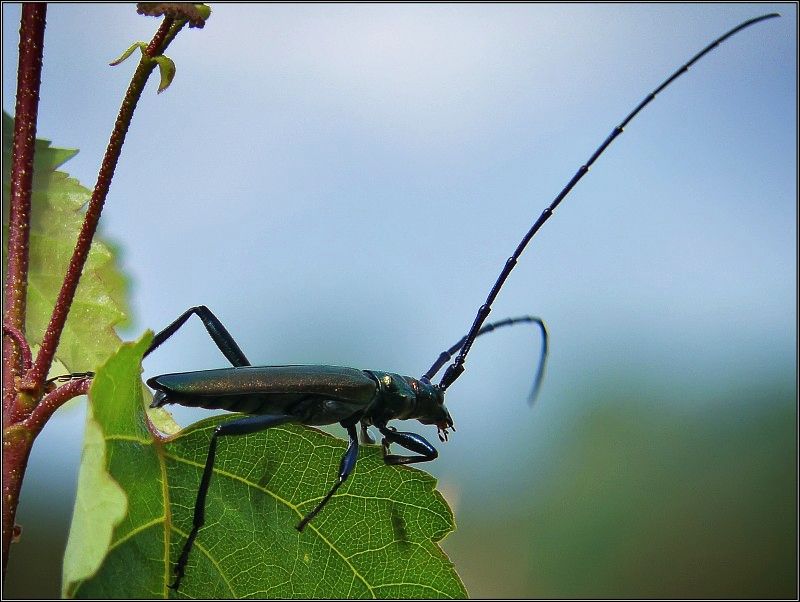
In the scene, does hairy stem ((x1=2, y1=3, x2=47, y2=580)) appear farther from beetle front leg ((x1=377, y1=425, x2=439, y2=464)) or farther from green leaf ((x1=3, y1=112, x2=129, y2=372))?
beetle front leg ((x1=377, y1=425, x2=439, y2=464))

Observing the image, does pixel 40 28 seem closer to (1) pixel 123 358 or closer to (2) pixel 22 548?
(1) pixel 123 358

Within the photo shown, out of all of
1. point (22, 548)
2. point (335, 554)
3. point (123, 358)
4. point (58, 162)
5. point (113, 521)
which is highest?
point (58, 162)

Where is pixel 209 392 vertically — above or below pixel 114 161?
below

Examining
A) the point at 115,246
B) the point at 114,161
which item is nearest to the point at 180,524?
the point at 114,161

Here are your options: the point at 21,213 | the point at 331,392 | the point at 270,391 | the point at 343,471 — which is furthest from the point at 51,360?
the point at 331,392

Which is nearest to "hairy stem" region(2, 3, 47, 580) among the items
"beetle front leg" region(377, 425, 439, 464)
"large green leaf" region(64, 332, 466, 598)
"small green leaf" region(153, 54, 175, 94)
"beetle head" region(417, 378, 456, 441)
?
"large green leaf" region(64, 332, 466, 598)

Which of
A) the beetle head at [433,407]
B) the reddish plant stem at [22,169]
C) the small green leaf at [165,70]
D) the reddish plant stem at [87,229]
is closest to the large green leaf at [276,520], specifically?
the reddish plant stem at [87,229]
